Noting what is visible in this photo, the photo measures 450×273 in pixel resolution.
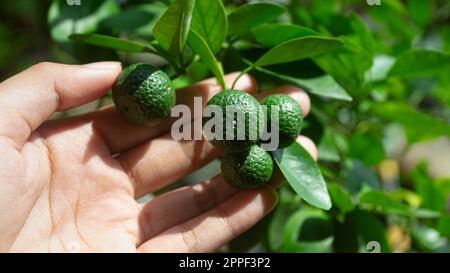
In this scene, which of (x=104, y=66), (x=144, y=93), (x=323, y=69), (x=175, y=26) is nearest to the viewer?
(x=175, y=26)

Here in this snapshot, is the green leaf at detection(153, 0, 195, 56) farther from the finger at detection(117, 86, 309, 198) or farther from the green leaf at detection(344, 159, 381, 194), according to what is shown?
the green leaf at detection(344, 159, 381, 194)

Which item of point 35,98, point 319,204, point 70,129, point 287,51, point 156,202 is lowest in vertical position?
point 156,202

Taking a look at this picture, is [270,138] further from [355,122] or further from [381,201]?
[355,122]

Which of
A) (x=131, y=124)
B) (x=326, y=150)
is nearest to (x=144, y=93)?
(x=131, y=124)

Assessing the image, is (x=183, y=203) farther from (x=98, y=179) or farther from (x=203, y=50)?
(x=203, y=50)

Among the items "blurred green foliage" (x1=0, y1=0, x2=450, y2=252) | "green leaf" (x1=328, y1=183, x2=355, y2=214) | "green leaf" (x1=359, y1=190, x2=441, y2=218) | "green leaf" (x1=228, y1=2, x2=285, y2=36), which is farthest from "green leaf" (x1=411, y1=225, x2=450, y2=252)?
"green leaf" (x1=228, y1=2, x2=285, y2=36)

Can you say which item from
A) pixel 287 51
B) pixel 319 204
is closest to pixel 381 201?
pixel 319 204
